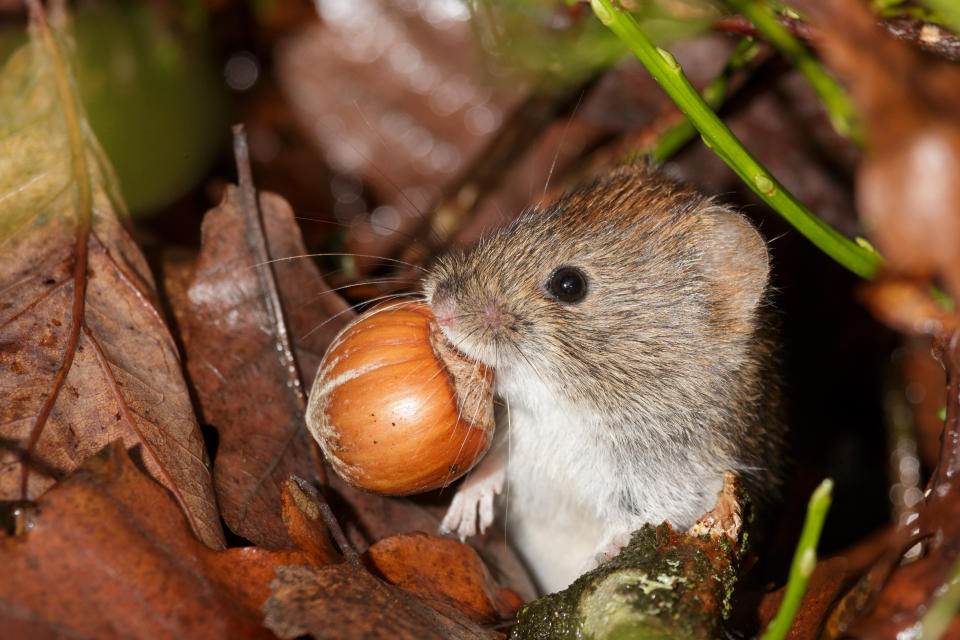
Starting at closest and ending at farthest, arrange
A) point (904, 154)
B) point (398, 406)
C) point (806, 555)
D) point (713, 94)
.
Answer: point (904, 154)
point (806, 555)
point (398, 406)
point (713, 94)

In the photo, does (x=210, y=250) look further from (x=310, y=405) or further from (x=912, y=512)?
(x=912, y=512)

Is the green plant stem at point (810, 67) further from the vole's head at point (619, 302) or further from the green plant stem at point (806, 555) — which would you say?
the green plant stem at point (806, 555)

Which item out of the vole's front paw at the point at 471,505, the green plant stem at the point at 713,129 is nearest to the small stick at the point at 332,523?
the vole's front paw at the point at 471,505

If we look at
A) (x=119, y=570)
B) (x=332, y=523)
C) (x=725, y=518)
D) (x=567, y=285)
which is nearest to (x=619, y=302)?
(x=567, y=285)

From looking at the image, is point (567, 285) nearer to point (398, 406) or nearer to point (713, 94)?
point (398, 406)

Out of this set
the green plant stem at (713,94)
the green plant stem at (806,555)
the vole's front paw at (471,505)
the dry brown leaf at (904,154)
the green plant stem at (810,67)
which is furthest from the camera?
the green plant stem at (713,94)

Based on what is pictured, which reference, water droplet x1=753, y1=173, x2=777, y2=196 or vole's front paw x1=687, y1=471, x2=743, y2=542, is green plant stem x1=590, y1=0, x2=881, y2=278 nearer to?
water droplet x1=753, y1=173, x2=777, y2=196

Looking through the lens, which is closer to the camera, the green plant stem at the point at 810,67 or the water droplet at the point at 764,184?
the water droplet at the point at 764,184
